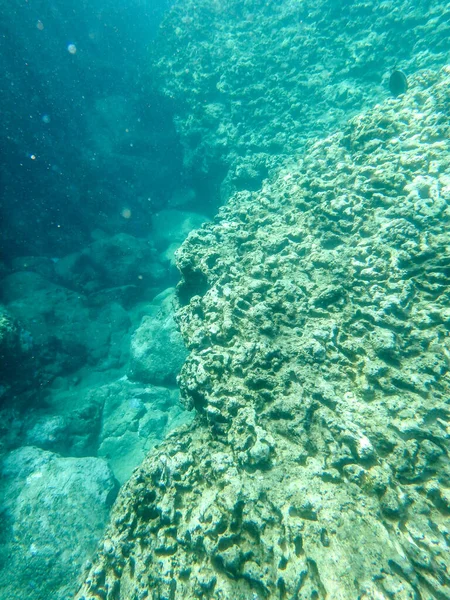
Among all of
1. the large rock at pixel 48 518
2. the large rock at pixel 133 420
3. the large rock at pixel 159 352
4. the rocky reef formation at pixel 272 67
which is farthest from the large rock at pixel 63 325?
the rocky reef formation at pixel 272 67

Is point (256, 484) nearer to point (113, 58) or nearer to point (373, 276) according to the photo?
point (373, 276)

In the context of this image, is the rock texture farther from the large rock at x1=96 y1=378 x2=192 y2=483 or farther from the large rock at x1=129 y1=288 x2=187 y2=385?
the large rock at x1=96 y1=378 x2=192 y2=483

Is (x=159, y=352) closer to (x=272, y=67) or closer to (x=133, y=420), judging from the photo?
(x=133, y=420)

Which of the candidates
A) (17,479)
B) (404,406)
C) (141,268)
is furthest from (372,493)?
(141,268)

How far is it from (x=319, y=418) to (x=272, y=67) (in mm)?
10491

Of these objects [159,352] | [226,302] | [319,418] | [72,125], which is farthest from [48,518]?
[72,125]

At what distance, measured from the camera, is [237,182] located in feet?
27.7

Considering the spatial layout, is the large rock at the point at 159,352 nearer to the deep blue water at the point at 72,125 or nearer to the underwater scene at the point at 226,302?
the underwater scene at the point at 226,302

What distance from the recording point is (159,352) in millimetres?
6461

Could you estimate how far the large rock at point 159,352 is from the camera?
6.39 m

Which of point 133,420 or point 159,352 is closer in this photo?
point 133,420

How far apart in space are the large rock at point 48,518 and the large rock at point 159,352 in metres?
1.94

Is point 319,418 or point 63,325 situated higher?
point 63,325

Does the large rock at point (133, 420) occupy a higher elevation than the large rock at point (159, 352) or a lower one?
lower
